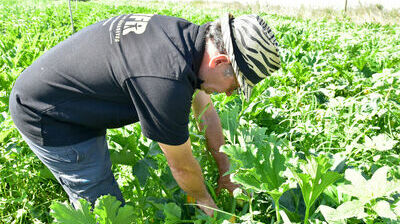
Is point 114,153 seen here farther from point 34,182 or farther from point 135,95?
point 34,182

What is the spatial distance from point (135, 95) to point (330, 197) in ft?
3.43

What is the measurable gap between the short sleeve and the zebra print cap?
236mm

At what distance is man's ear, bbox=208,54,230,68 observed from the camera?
4.99 ft

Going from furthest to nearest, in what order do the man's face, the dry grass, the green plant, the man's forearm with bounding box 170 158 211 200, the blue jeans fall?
the dry grass < the blue jeans < the man's forearm with bounding box 170 158 211 200 < the man's face < the green plant

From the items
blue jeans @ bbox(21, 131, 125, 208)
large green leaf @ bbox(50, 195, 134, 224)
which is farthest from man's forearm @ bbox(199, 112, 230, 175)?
large green leaf @ bbox(50, 195, 134, 224)

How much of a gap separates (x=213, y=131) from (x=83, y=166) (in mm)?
809

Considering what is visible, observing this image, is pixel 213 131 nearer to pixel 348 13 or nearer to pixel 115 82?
pixel 115 82

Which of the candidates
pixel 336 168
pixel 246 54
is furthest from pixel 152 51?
pixel 336 168

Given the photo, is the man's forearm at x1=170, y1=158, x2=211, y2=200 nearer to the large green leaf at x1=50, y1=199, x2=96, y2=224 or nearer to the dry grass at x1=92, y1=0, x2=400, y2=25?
the large green leaf at x1=50, y1=199, x2=96, y2=224

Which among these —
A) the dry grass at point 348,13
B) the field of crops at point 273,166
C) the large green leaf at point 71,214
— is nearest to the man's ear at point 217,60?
the field of crops at point 273,166

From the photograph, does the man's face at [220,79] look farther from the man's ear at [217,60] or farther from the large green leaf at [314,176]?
the large green leaf at [314,176]

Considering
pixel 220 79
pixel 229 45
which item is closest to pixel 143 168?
pixel 220 79

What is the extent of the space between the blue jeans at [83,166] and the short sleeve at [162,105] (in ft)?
1.67

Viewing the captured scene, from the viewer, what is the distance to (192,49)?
1.53 metres
